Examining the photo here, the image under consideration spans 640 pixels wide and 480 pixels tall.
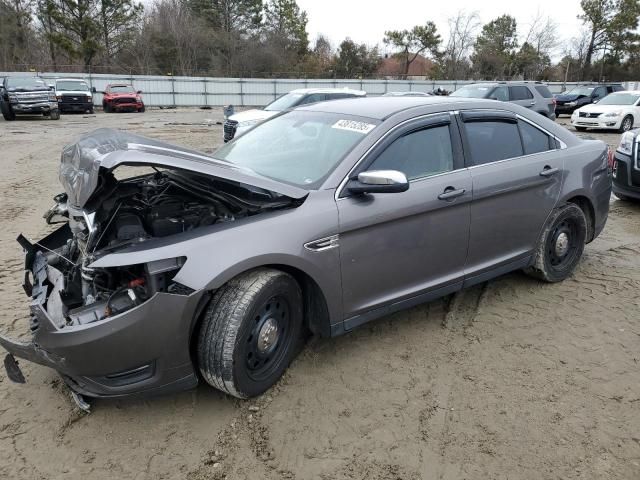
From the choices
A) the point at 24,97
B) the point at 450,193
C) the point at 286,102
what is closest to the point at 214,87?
the point at 24,97

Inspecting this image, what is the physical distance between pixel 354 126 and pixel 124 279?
1.82m

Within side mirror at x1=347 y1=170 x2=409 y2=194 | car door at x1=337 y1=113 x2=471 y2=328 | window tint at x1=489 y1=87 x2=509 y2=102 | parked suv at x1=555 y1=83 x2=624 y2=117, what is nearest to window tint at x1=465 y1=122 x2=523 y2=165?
car door at x1=337 y1=113 x2=471 y2=328

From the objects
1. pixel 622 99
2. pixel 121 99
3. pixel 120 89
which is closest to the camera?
pixel 622 99

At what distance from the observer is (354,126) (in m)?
3.59

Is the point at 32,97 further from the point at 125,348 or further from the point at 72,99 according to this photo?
the point at 125,348

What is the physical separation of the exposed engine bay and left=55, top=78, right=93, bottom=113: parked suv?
2441 cm

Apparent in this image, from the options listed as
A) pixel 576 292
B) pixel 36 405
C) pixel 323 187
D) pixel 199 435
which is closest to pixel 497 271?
pixel 576 292

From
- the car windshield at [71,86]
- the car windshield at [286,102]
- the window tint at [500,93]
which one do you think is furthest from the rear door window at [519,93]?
the car windshield at [71,86]

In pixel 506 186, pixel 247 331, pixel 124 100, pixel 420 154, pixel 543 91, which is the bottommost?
pixel 247 331

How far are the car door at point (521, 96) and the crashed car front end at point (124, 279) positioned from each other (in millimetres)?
15356

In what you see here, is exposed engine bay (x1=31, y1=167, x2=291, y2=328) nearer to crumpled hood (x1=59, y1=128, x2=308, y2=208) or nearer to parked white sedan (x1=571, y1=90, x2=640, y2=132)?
crumpled hood (x1=59, y1=128, x2=308, y2=208)

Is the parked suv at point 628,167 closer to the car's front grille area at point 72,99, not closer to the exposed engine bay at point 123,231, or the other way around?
the exposed engine bay at point 123,231

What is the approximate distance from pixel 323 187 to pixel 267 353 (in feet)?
3.46

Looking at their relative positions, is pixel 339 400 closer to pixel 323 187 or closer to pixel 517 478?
pixel 517 478
